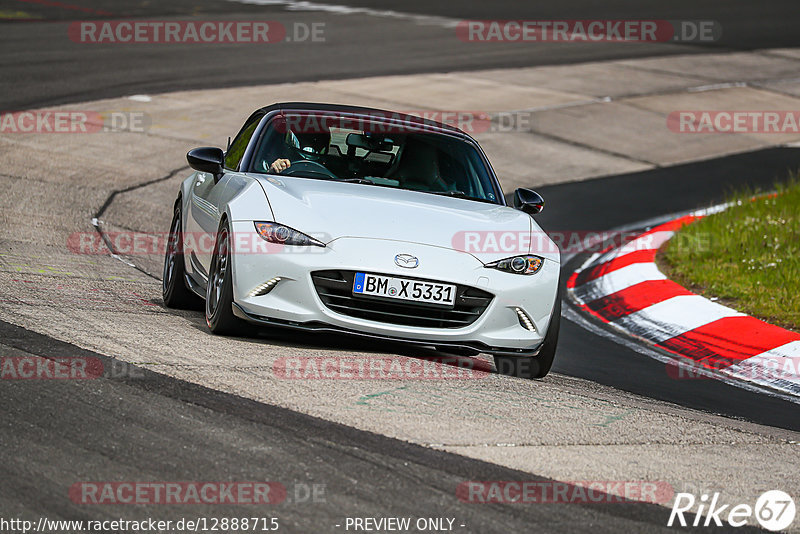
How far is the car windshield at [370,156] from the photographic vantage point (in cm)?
782

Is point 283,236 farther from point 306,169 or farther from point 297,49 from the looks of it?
point 297,49

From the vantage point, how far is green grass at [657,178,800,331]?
9.61m

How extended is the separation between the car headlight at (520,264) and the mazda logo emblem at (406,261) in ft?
1.46

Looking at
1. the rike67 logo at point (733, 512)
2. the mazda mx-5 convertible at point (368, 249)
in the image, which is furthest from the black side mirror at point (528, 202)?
the rike67 logo at point (733, 512)

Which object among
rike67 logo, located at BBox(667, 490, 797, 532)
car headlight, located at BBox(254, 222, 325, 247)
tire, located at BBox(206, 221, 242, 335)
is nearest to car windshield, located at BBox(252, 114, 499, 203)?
tire, located at BBox(206, 221, 242, 335)

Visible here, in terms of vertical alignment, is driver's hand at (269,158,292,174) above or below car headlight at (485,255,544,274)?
above

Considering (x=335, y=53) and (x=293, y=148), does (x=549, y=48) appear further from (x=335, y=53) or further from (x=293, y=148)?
(x=293, y=148)

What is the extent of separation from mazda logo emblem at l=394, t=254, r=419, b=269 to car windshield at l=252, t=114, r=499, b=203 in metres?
1.23

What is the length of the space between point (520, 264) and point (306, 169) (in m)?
1.61

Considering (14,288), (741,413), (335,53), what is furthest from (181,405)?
(335,53)

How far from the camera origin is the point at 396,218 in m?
6.91

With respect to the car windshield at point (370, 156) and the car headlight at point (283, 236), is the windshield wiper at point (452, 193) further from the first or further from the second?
the car headlight at point (283, 236)

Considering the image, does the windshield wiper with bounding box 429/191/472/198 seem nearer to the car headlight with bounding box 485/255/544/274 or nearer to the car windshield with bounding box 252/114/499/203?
the car windshield with bounding box 252/114/499/203

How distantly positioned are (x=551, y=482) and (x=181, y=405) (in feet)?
5.19
